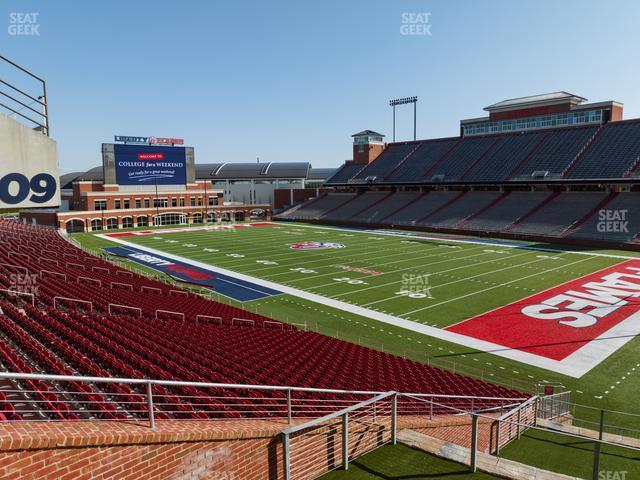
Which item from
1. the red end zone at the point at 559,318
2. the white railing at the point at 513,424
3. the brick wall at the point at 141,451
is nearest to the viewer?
the brick wall at the point at 141,451

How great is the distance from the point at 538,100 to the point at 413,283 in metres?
51.7

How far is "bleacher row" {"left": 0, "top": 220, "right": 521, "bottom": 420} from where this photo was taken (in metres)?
6.73

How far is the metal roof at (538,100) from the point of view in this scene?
6309 cm

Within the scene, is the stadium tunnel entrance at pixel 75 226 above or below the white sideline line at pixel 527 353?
above

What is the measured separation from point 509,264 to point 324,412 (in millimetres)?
30081

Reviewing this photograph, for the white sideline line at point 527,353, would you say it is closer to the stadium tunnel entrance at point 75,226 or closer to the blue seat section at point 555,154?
the blue seat section at point 555,154

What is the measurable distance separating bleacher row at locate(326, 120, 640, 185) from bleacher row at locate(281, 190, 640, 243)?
2.19 m

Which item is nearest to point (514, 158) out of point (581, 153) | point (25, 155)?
point (581, 153)

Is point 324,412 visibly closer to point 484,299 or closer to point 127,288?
point 127,288

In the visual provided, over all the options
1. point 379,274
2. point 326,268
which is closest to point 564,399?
point 379,274

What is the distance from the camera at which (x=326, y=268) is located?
3312cm

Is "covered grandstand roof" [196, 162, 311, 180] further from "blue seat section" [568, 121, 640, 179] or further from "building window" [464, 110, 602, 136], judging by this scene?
"blue seat section" [568, 121, 640, 179]

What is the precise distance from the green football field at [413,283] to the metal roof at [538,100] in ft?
105

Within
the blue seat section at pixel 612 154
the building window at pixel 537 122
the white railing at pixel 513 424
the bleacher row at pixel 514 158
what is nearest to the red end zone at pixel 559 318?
the white railing at pixel 513 424
